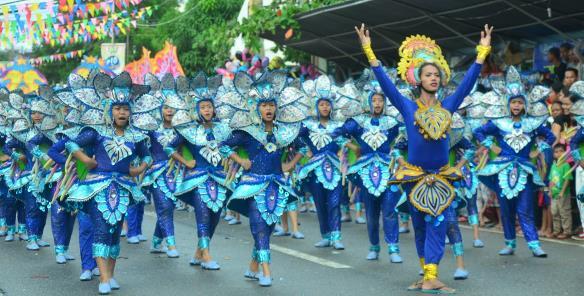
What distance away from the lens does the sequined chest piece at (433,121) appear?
8.05 meters

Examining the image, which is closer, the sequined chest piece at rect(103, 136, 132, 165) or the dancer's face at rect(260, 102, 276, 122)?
the sequined chest piece at rect(103, 136, 132, 165)

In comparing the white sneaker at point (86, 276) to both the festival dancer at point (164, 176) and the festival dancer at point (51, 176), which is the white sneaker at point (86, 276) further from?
the festival dancer at point (164, 176)

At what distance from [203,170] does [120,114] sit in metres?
1.69

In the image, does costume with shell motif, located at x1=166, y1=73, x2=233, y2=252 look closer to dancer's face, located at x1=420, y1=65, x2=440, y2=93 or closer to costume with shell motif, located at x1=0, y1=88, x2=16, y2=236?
dancer's face, located at x1=420, y1=65, x2=440, y2=93

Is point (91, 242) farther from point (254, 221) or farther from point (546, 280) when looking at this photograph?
point (546, 280)

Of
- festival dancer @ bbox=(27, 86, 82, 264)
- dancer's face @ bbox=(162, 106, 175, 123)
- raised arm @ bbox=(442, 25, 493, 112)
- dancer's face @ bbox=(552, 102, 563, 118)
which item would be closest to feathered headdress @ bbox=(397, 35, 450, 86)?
raised arm @ bbox=(442, 25, 493, 112)

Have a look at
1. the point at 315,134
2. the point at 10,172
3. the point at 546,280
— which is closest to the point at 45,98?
the point at 10,172

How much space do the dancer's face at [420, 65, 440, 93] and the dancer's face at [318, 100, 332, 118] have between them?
3723 millimetres

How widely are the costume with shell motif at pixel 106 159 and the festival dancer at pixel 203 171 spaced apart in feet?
4.17

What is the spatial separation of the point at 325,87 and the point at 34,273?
429 cm

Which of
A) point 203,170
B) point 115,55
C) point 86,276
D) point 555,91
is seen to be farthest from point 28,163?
point 115,55

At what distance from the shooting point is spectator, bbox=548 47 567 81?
14766 mm

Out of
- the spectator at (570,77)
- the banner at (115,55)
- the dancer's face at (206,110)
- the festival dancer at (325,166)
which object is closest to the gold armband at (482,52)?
the dancer's face at (206,110)

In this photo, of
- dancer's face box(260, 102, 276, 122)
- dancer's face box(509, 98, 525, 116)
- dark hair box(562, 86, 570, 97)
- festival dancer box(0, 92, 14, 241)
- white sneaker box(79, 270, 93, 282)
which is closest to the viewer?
dancer's face box(260, 102, 276, 122)
